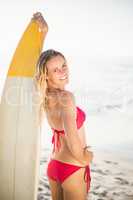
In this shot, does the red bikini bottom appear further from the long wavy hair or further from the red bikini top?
the long wavy hair

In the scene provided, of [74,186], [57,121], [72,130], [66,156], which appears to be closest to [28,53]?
[57,121]

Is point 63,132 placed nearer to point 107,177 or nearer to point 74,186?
point 74,186

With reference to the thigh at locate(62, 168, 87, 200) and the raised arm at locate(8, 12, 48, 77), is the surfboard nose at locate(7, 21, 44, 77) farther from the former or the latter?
the thigh at locate(62, 168, 87, 200)

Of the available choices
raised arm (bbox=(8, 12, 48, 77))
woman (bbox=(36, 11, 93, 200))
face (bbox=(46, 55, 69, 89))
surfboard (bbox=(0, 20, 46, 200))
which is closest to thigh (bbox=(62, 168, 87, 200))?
woman (bbox=(36, 11, 93, 200))

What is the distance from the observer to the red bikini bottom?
8.57 feet

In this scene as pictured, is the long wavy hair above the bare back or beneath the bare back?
above

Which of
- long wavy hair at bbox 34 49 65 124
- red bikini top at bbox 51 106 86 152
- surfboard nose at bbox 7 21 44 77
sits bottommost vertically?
red bikini top at bbox 51 106 86 152

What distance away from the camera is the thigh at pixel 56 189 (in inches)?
105

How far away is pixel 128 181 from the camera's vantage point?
2.79 m

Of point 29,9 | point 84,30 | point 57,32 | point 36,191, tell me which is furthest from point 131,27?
point 36,191

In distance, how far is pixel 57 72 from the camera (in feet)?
8.79

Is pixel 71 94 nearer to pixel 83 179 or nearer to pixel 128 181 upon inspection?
pixel 83 179

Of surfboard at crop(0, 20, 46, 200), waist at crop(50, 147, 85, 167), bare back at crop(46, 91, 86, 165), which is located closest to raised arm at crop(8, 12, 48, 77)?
surfboard at crop(0, 20, 46, 200)

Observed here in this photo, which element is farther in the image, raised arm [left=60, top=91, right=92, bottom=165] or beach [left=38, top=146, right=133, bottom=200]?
beach [left=38, top=146, right=133, bottom=200]
